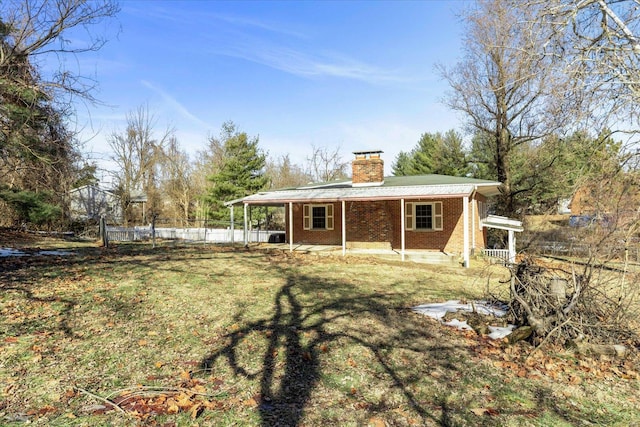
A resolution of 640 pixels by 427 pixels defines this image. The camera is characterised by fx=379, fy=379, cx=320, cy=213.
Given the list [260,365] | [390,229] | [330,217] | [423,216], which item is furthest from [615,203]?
[330,217]

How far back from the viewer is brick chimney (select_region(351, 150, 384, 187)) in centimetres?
1764

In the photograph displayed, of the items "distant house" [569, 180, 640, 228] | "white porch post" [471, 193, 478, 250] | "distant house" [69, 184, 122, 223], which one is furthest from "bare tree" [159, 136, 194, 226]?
"distant house" [569, 180, 640, 228]

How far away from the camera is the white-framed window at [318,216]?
719 inches

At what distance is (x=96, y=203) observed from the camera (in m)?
32.3

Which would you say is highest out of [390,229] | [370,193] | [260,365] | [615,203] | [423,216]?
[370,193]

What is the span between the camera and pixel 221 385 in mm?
4098

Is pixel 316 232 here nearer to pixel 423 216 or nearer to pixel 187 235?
pixel 423 216

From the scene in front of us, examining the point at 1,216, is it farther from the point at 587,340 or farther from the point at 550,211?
the point at 550,211

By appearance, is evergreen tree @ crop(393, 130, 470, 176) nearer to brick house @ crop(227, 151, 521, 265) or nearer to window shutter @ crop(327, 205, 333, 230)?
brick house @ crop(227, 151, 521, 265)

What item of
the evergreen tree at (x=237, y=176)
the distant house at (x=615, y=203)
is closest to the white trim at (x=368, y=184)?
the distant house at (x=615, y=203)

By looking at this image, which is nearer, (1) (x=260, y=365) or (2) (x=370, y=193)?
(1) (x=260, y=365)

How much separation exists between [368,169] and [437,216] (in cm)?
384

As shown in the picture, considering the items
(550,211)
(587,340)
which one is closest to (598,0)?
(587,340)

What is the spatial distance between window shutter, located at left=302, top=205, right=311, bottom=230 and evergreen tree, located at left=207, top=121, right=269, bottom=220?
13.2 m
